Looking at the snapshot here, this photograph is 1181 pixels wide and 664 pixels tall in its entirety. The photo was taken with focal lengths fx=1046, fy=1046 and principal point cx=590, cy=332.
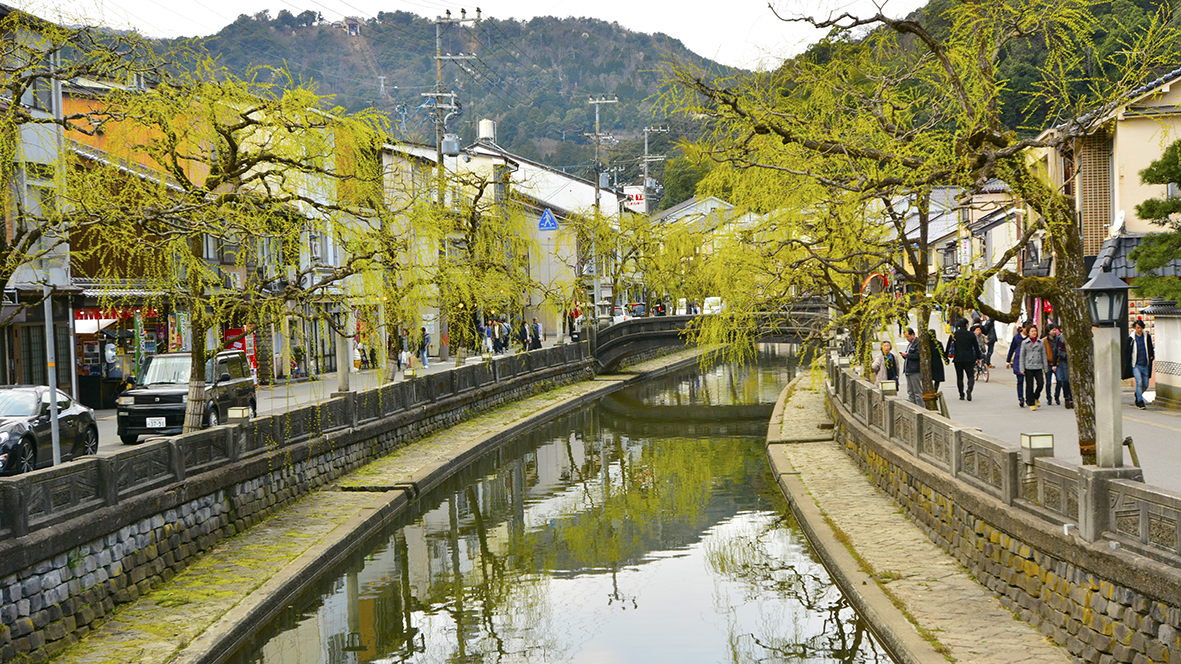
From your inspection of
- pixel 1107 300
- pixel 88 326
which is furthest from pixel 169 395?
pixel 1107 300

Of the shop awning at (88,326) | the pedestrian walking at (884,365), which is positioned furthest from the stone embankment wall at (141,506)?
the shop awning at (88,326)

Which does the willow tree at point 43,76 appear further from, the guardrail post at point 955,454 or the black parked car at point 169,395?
the guardrail post at point 955,454

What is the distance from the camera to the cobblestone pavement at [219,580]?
992 cm

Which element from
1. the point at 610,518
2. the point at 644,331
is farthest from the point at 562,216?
the point at 610,518

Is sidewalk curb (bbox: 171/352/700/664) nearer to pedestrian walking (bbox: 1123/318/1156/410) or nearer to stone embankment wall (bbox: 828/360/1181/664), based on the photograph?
stone embankment wall (bbox: 828/360/1181/664)

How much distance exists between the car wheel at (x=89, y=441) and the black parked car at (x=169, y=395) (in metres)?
2.16

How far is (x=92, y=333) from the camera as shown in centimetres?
Answer: 3006

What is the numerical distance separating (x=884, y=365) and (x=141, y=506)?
58.0ft

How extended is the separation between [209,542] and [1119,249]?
22714mm

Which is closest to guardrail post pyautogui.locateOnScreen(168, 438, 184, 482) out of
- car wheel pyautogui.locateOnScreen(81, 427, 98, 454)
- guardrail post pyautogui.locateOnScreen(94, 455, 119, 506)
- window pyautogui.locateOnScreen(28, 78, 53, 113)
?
guardrail post pyautogui.locateOnScreen(94, 455, 119, 506)

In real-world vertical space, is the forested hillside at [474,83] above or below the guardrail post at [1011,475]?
above

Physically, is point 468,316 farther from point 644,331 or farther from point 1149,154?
point 644,331

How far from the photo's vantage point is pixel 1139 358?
21516 millimetres

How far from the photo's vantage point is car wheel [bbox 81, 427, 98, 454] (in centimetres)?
1872
